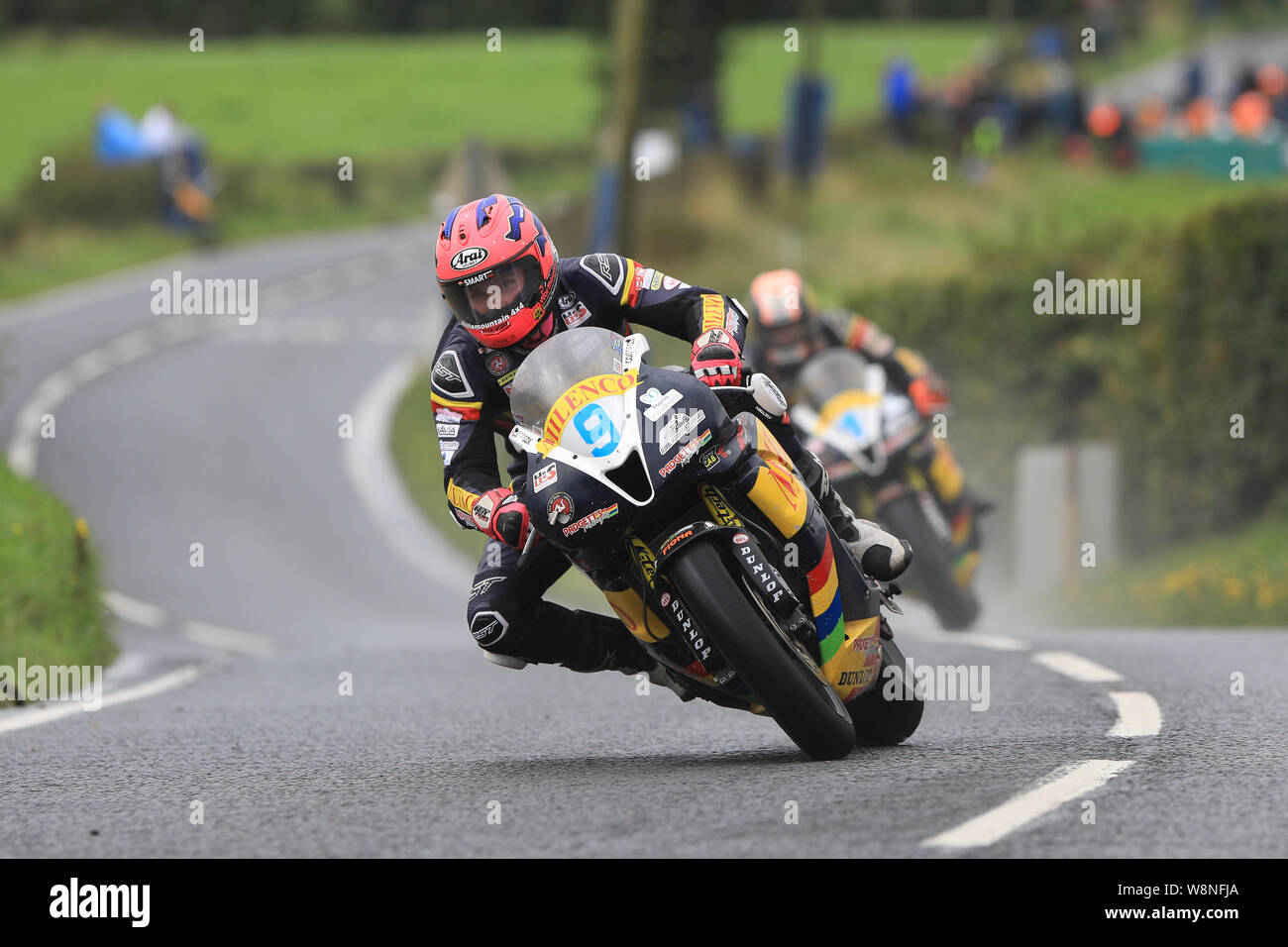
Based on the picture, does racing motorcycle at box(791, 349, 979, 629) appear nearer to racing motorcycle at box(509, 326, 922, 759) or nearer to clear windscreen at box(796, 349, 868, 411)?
clear windscreen at box(796, 349, 868, 411)

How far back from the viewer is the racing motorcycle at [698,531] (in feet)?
18.1

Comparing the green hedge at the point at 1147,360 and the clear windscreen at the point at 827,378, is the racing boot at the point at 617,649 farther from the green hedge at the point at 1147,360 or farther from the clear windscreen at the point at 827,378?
the green hedge at the point at 1147,360

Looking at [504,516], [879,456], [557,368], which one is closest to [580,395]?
[557,368]

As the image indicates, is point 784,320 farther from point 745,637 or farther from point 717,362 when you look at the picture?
point 745,637

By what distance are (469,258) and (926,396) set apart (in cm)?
575

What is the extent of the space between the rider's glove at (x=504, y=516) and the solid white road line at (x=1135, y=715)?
6.64 feet

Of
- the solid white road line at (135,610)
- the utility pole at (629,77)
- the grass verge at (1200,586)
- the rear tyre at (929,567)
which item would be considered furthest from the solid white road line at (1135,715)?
the utility pole at (629,77)

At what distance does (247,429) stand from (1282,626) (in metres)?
13.7

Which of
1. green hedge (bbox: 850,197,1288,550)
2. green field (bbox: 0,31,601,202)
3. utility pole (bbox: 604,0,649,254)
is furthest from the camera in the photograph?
green field (bbox: 0,31,601,202)

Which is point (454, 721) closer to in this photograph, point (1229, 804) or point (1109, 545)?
point (1229, 804)

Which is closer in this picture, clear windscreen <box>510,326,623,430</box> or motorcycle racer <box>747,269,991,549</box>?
clear windscreen <box>510,326,623,430</box>

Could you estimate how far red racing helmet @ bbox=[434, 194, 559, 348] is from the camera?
19.8 feet

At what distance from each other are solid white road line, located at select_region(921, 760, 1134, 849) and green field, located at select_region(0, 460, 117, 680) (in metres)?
5.09

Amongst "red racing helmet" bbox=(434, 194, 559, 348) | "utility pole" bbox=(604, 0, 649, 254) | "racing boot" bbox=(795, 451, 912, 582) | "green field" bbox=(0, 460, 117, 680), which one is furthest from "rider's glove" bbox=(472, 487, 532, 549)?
"utility pole" bbox=(604, 0, 649, 254)
